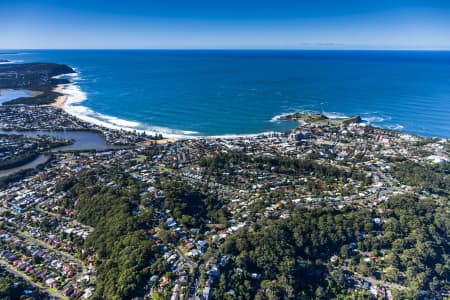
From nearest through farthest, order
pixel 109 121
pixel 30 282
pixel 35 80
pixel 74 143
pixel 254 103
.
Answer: pixel 30 282 → pixel 74 143 → pixel 109 121 → pixel 254 103 → pixel 35 80

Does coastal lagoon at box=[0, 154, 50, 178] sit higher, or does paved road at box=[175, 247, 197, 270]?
coastal lagoon at box=[0, 154, 50, 178]

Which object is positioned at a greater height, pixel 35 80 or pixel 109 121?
pixel 35 80

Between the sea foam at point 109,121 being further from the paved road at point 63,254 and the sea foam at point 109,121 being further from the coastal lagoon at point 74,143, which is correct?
the paved road at point 63,254

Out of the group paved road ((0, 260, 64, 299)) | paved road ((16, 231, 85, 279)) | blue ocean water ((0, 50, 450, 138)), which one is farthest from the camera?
blue ocean water ((0, 50, 450, 138))

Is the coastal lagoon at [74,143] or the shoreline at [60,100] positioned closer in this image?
the coastal lagoon at [74,143]

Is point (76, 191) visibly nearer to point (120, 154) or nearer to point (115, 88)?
point (120, 154)

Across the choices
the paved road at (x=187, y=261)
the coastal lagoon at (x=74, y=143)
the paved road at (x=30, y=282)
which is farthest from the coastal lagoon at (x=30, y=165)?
the paved road at (x=187, y=261)

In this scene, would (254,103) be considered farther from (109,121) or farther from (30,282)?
(30,282)

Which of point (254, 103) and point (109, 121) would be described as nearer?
point (109, 121)

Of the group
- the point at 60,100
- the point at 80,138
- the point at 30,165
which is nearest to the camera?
the point at 30,165

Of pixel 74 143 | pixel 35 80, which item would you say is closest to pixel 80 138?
pixel 74 143

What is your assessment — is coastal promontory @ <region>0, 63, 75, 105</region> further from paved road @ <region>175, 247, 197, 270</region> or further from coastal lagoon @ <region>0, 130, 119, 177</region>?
paved road @ <region>175, 247, 197, 270</region>

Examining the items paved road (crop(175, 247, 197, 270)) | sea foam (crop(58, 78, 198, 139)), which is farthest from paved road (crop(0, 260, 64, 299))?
→ sea foam (crop(58, 78, 198, 139))
